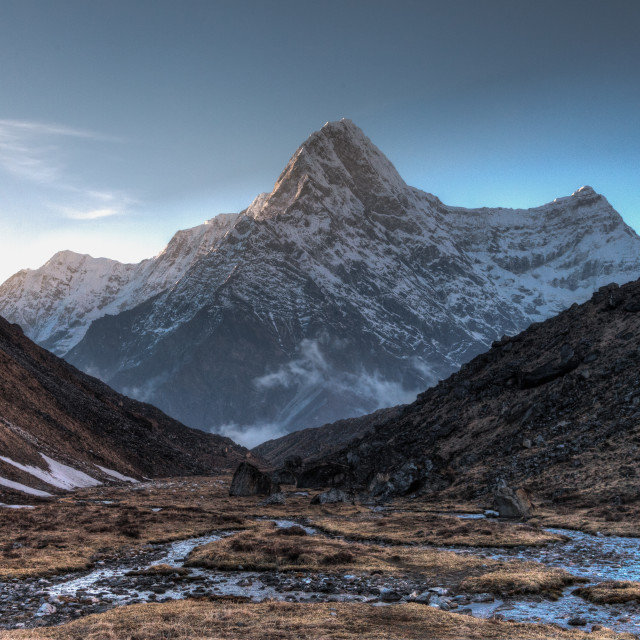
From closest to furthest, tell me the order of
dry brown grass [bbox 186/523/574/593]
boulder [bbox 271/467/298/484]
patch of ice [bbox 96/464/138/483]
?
dry brown grass [bbox 186/523/574/593]
patch of ice [bbox 96/464/138/483]
boulder [bbox 271/467/298/484]

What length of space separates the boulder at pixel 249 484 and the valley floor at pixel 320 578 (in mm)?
39419

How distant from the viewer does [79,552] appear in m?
37.3

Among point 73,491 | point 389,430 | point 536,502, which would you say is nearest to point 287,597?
point 536,502

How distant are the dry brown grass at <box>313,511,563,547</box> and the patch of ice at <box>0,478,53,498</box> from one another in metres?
36.0

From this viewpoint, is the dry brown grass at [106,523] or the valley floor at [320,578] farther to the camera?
the dry brown grass at [106,523]

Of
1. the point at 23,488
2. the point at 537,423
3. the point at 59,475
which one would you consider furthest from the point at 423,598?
the point at 59,475

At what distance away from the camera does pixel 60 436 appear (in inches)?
4311

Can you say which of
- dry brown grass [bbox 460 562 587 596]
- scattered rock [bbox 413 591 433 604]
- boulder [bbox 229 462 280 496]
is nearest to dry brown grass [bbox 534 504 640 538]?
dry brown grass [bbox 460 562 587 596]

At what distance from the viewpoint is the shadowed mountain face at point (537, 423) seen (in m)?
62.3

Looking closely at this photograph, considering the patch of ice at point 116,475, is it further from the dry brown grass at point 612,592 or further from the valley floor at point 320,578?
the dry brown grass at point 612,592

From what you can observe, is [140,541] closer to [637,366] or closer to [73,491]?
[73,491]

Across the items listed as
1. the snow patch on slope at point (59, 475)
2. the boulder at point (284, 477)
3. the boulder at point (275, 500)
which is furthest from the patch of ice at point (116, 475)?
the boulder at point (275, 500)

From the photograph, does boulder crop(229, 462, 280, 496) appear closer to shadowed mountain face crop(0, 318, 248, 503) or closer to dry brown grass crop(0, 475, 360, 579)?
dry brown grass crop(0, 475, 360, 579)

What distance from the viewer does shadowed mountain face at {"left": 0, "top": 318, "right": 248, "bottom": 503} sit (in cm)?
8400
